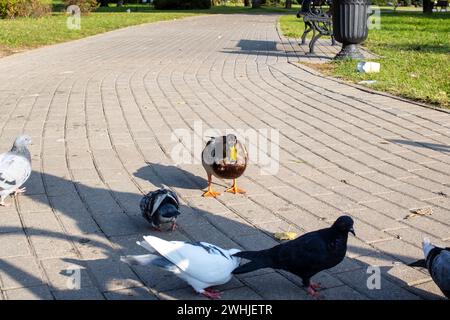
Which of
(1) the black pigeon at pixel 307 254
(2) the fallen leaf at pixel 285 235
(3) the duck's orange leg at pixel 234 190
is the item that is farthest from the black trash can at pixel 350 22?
(1) the black pigeon at pixel 307 254

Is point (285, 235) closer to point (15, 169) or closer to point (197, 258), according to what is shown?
point (197, 258)

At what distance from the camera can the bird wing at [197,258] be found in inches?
122

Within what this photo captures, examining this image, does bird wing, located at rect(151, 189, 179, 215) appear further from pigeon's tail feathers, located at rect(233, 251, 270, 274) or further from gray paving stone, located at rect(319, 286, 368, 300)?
gray paving stone, located at rect(319, 286, 368, 300)

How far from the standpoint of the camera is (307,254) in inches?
126

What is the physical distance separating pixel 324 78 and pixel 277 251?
24.9 ft

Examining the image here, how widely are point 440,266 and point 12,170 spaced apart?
3269mm

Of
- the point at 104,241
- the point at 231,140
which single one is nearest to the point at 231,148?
the point at 231,140

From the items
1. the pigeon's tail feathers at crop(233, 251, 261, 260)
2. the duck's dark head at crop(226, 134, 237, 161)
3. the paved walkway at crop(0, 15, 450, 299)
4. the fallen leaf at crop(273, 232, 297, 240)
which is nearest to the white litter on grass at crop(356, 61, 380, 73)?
the paved walkway at crop(0, 15, 450, 299)

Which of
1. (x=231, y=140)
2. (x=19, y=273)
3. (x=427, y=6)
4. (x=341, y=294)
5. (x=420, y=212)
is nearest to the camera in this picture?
(x=341, y=294)

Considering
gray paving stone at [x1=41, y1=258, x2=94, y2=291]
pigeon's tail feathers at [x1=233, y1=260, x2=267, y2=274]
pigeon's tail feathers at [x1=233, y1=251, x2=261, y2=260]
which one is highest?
pigeon's tail feathers at [x1=233, y1=251, x2=261, y2=260]

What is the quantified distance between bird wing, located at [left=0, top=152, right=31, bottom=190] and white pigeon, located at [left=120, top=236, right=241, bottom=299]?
179 centimetres

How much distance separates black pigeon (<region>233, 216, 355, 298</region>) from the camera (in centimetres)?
321

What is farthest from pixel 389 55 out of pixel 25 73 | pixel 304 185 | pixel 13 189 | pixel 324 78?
pixel 13 189
